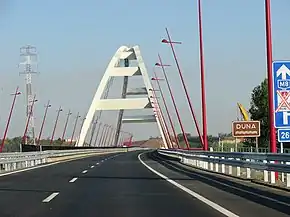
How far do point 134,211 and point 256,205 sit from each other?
281 cm

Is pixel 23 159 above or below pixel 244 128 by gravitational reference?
below

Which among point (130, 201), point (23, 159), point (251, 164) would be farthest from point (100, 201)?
point (23, 159)

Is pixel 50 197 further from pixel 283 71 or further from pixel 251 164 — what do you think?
pixel 283 71

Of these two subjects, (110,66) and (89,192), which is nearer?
(89,192)

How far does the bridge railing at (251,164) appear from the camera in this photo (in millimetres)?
17073

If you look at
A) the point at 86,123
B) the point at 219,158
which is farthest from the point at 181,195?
the point at 86,123

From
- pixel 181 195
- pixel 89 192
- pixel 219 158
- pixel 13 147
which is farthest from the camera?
pixel 13 147

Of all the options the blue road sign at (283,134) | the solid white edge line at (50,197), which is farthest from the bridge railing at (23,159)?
the blue road sign at (283,134)

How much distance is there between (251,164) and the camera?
20.2m

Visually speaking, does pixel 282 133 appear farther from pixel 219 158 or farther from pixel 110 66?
pixel 110 66

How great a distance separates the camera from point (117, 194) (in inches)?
639

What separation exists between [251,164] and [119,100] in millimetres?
77945

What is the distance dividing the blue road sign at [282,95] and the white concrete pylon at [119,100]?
75.9 meters

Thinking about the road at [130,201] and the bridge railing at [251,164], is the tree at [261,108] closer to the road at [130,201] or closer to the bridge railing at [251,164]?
the bridge railing at [251,164]
